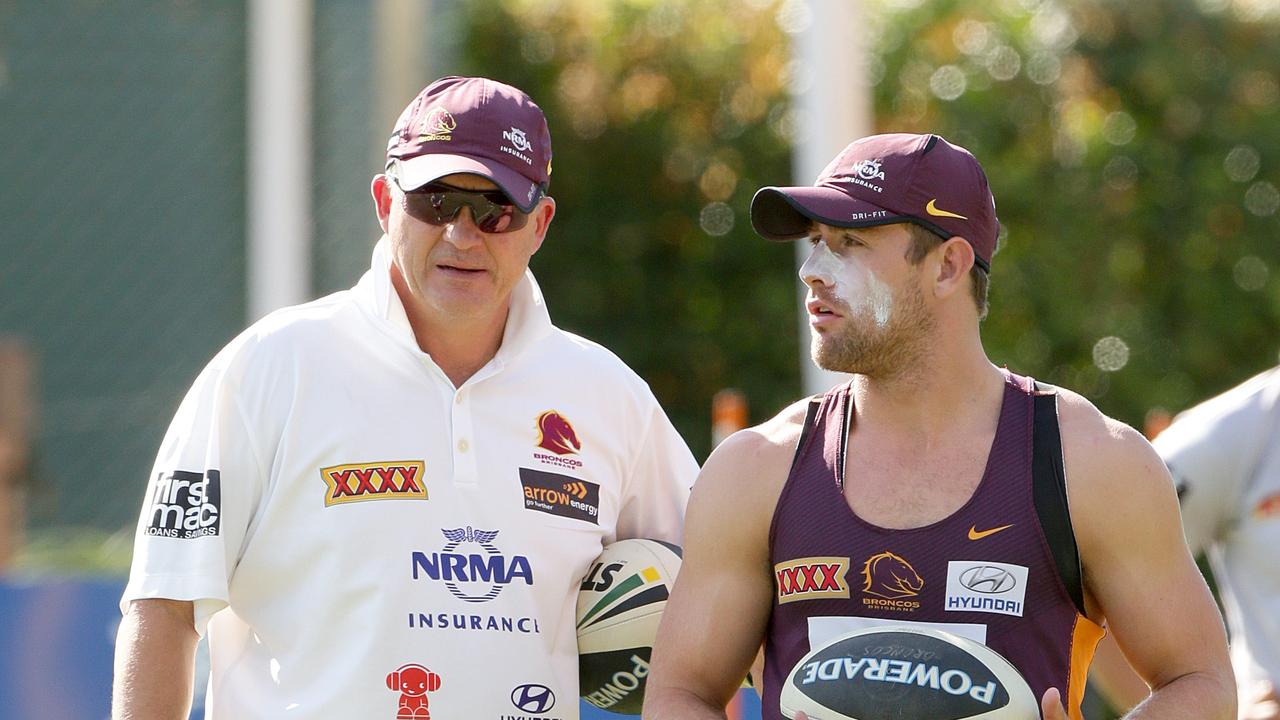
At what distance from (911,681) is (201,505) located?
1.45 metres

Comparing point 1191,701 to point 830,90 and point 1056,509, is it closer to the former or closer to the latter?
point 1056,509

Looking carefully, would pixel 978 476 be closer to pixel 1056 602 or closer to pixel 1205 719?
pixel 1056 602

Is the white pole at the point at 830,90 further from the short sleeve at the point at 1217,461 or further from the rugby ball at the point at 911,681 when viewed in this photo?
the rugby ball at the point at 911,681

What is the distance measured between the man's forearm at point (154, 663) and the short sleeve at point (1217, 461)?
9.00 ft

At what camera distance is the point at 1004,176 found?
985cm

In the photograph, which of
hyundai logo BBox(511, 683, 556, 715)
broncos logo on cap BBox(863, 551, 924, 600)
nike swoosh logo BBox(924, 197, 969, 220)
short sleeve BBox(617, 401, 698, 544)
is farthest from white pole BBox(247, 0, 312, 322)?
broncos logo on cap BBox(863, 551, 924, 600)

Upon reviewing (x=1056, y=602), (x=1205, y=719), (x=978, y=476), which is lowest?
(x=1205, y=719)

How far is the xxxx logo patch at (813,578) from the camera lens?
3238mm

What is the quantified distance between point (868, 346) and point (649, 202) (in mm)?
7507

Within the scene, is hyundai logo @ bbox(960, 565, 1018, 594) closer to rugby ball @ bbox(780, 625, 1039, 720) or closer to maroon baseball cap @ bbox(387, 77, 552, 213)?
rugby ball @ bbox(780, 625, 1039, 720)

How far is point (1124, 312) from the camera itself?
9.91 metres

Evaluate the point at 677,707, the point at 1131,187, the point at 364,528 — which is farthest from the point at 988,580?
the point at 1131,187

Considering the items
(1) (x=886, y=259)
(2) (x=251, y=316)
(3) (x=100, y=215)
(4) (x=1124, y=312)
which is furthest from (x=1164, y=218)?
(1) (x=886, y=259)

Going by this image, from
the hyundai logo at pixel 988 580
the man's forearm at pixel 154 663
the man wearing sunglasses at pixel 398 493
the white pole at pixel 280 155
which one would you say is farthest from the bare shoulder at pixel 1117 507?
the white pole at pixel 280 155
